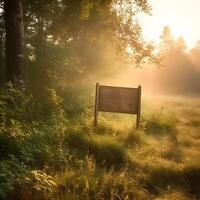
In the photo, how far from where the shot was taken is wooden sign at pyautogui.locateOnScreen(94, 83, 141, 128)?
13445 millimetres

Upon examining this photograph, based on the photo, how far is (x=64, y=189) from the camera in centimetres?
661

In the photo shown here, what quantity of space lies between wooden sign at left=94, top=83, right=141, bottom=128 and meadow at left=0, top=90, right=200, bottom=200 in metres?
0.66

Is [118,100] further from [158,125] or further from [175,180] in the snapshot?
[175,180]

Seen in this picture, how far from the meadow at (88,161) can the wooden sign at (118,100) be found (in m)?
0.66

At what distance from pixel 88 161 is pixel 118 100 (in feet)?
20.8

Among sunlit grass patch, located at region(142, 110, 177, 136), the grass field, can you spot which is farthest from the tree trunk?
sunlit grass patch, located at region(142, 110, 177, 136)

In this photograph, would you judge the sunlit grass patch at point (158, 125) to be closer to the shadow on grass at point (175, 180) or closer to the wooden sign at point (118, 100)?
the wooden sign at point (118, 100)

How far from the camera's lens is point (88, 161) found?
24.0ft

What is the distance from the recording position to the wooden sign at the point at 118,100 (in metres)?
13.4

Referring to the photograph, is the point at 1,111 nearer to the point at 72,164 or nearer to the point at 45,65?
the point at 72,164

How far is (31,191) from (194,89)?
70185 millimetres

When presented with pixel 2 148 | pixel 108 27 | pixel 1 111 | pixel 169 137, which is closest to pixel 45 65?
pixel 108 27

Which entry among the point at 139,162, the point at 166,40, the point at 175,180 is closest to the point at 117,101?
the point at 139,162

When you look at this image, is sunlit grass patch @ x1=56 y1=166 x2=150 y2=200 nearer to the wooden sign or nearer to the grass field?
the grass field
